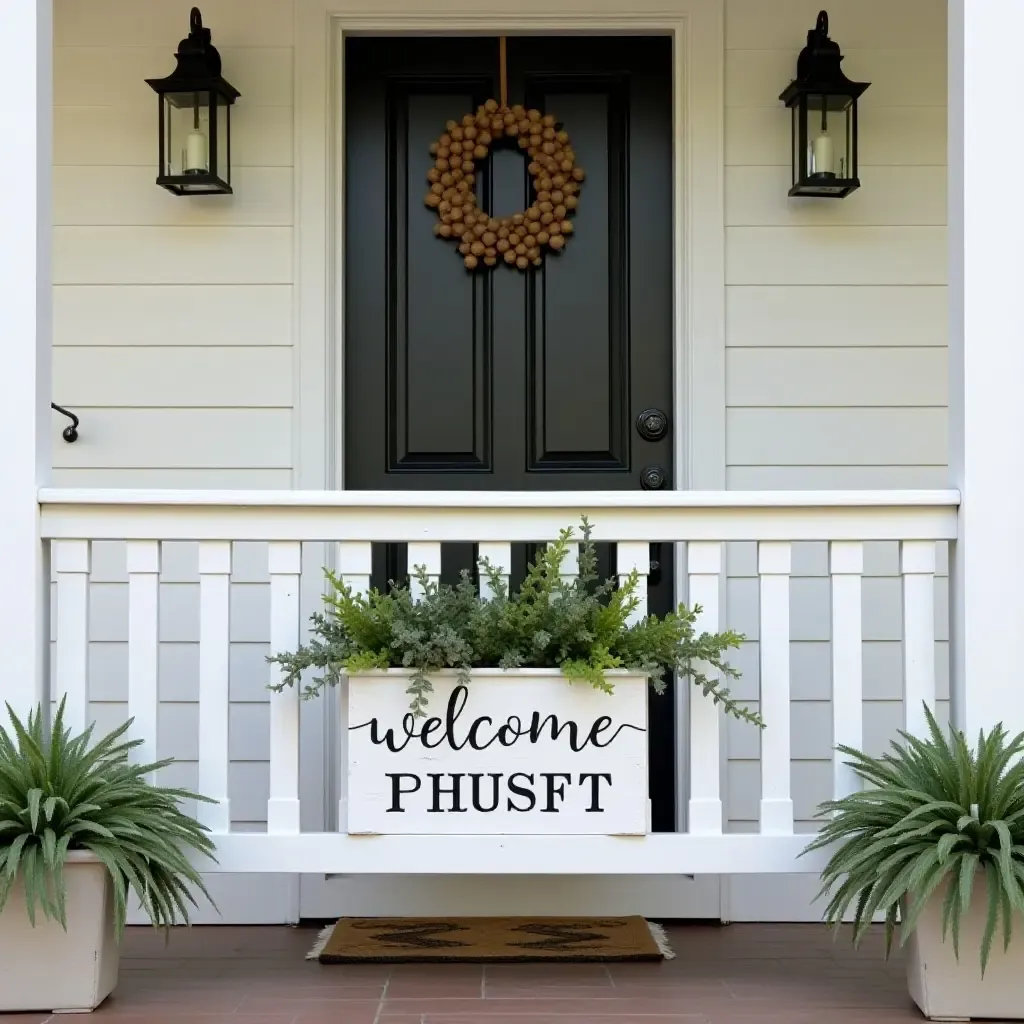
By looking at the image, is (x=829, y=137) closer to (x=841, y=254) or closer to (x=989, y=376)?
(x=841, y=254)

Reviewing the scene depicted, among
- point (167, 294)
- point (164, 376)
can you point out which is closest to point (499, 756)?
point (164, 376)

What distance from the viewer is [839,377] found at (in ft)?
10.9

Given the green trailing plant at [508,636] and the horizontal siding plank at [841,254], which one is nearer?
the green trailing plant at [508,636]

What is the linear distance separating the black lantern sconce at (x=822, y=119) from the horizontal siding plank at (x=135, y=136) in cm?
121

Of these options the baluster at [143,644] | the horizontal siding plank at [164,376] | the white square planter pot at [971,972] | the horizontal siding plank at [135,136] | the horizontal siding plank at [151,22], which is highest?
the horizontal siding plank at [151,22]

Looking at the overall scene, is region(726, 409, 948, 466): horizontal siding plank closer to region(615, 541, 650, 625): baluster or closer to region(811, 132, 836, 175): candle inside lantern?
region(811, 132, 836, 175): candle inside lantern

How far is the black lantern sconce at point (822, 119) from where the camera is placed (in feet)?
10.3

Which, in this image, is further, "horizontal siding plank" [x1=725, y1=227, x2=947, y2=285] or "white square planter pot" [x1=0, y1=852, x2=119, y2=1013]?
"horizontal siding plank" [x1=725, y1=227, x2=947, y2=285]

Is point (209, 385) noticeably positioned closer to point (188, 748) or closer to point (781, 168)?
point (188, 748)

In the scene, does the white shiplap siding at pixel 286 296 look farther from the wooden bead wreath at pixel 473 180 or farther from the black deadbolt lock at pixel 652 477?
the wooden bead wreath at pixel 473 180

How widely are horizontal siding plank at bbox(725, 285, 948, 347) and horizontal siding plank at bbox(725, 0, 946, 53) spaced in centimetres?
59

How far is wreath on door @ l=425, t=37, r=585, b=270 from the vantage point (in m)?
3.33

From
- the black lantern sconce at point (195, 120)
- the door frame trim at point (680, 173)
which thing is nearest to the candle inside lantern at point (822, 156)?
the door frame trim at point (680, 173)

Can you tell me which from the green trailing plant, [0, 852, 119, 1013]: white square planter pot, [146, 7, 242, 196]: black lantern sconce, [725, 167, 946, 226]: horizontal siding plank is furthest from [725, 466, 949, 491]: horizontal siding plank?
[0, 852, 119, 1013]: white square planter pot
